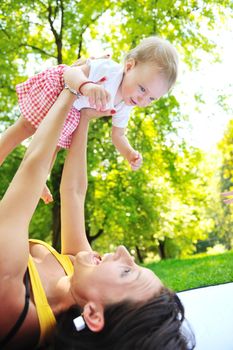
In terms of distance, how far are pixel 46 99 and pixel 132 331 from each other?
86 centimetres

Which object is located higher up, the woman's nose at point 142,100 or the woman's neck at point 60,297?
the woman's nose at point 142,100

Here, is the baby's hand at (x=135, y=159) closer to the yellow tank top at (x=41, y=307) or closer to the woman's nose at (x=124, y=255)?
the woman's nose at (x=124, y=255)

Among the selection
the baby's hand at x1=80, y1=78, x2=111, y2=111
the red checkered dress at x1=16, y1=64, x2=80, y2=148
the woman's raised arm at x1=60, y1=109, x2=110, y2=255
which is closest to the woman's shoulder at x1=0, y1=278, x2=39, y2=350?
the woman's raised arm at x1=60, y1=109, x2=110, y2=255

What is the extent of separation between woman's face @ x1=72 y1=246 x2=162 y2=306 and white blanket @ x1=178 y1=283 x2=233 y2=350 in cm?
56

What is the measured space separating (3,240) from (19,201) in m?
0.10

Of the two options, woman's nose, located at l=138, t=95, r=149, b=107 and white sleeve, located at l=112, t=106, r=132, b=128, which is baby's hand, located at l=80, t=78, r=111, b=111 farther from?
white sleeve, located at l=112, t=106, r=132, b=128

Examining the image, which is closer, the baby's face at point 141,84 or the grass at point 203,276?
the baby's face at point 141,84

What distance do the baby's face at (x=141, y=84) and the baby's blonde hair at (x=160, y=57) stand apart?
2 cm

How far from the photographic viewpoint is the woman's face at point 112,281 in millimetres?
1034

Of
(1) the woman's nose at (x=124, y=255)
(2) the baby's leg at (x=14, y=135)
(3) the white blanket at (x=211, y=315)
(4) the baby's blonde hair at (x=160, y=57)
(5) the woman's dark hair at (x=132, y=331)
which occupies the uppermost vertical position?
(4) the baby's blonde hair at (x=160, y=57)

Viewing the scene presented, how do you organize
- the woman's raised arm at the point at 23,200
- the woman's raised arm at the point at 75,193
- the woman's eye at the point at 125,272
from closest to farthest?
the woman's raised arm at the point at 23,200 < the woman's eye at the point at 125,272 < the woman's raised arm at the point at 75,193

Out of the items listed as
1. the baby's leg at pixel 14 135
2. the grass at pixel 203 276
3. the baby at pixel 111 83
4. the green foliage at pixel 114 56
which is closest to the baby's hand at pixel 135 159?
the baby at pixel 111 83

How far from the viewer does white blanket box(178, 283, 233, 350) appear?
153 centimetres

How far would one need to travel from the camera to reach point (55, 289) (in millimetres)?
1118
